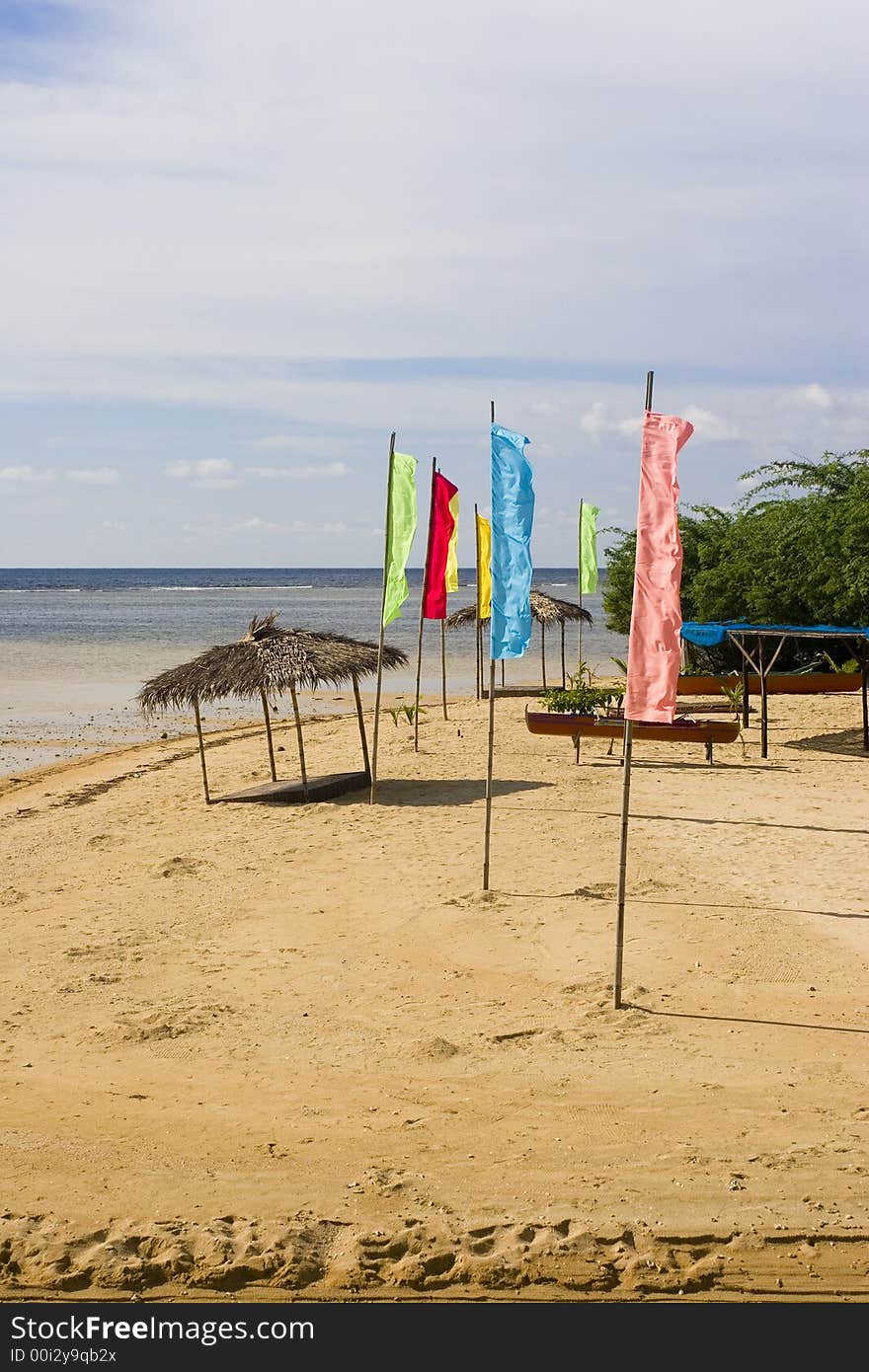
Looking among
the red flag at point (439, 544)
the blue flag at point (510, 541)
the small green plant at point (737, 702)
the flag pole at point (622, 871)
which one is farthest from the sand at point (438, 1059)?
the small green plant at point (737, 702)

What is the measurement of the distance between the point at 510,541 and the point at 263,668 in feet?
15.9

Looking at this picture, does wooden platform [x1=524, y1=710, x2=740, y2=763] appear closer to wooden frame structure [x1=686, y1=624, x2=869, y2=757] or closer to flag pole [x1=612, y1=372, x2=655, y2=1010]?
wooden frame structure [x1=686, y1=624, x2=869, y2=757]

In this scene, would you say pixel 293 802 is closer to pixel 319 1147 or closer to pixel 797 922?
pixel 797 922

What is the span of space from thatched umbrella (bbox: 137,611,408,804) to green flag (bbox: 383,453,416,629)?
0.88 m

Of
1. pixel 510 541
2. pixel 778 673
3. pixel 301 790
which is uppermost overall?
pixel 510 541

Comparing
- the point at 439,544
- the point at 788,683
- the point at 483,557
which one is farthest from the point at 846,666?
the point at 439,544

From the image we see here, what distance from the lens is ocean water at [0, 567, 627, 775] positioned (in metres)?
21.5

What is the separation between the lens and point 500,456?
345 inches

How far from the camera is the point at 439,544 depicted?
561 inches

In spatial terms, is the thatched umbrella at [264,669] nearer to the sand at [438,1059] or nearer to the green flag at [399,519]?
the green flag at [399,519]

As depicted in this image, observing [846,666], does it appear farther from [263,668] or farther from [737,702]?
[263,668]
